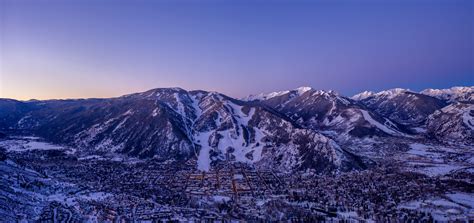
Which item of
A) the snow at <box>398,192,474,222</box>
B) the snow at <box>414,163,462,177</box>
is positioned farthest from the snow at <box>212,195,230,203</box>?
the snow at <box>414,163,462,177</box>

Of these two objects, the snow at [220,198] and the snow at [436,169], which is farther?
the snow at [436,169]

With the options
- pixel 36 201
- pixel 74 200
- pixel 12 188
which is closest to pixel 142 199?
pixel 74 200

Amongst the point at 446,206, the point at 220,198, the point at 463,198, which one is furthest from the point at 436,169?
the point at 220,198

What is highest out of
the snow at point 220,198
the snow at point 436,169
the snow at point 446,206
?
the snow at point 436,169

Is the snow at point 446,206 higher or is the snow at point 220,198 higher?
the snow at point 446,206

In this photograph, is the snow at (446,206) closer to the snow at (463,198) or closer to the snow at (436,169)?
the snow at (463,198)

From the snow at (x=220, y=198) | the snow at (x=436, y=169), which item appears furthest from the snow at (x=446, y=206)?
the snow at (x=220, y=198)

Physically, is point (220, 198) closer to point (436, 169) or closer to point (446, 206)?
point (446, 206)

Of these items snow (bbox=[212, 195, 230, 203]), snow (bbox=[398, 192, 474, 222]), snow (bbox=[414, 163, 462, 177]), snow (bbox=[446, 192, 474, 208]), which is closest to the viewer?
snow (bbox=[398, 192, 474, 222])

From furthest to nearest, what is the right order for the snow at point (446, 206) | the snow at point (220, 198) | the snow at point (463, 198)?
1. the snow at point (220, 198)
2. the snow at point (463, 198)
3. the snow at point (446, 206)

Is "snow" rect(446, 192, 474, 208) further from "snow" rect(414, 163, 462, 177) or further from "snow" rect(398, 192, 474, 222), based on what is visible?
"snow" rect(414, 163, 462, 177)

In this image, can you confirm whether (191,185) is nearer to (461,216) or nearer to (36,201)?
(36,201)
